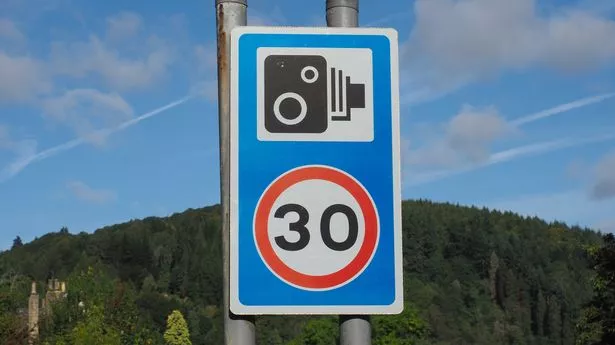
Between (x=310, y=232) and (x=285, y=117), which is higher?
(x=285, y=117)

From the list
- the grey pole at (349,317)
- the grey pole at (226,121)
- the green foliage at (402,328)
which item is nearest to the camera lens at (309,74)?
the grey pole at (349,317)

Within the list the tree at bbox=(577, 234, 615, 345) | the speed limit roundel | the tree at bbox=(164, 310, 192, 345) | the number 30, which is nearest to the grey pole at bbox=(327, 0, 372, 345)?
the speed limit roundel

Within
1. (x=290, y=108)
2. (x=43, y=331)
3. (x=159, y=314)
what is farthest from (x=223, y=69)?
(x=159, y=314)

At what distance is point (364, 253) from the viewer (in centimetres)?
433

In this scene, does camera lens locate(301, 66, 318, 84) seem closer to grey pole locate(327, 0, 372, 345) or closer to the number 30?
grey pole locate(327, 0, 372, 345)

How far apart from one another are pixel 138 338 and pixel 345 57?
73.0 m

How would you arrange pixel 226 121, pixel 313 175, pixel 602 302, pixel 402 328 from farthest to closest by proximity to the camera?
pixel 402 328, pixel 602 302, pixel 226 121, pixel 313 175

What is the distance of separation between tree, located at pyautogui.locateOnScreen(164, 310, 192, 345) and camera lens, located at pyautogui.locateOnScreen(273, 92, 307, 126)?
150509 millimetres

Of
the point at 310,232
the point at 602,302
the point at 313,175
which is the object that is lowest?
the point at 602,302

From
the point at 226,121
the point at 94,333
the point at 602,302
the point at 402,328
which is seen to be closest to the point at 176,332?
the point at 402,328

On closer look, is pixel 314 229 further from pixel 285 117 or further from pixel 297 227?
pixel 285 117

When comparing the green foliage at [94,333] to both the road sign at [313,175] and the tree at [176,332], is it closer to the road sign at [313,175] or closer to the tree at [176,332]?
the road sign at [313,175]

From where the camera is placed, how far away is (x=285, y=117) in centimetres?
441

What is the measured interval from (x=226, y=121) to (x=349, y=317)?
100 centimetres
